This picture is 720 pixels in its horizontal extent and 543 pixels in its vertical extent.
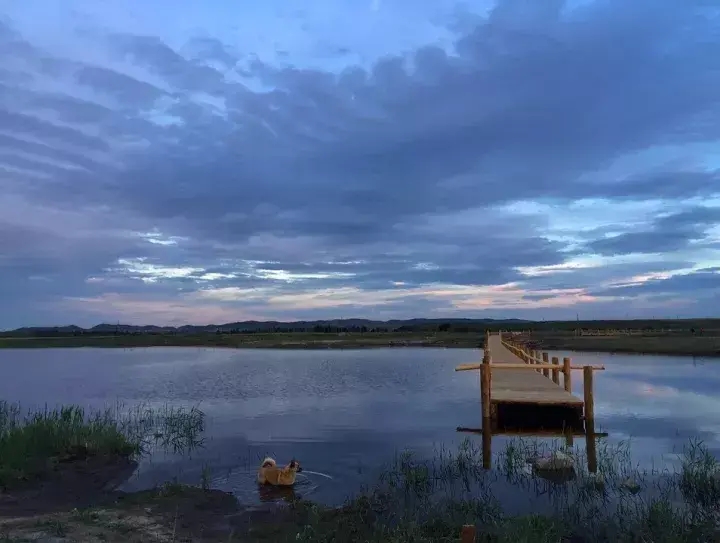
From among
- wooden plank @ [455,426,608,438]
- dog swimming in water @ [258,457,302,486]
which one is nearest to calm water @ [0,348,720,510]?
dog swimming in water @ [258,457,302,486]

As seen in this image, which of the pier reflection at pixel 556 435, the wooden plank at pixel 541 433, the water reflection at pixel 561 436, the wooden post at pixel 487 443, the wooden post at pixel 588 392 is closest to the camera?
the wooden post at pixel 487 443

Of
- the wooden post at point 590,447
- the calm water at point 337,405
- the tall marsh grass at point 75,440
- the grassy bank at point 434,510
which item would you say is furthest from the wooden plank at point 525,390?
the tall marsh grass at point 75,440

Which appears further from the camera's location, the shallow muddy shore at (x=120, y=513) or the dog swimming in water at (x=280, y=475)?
the dog swimming in water at (x=280, y=475)

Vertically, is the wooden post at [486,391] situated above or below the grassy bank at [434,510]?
above

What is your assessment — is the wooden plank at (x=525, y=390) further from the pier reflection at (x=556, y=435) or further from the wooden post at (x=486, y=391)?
the pier reflection at (x=556, y=435)

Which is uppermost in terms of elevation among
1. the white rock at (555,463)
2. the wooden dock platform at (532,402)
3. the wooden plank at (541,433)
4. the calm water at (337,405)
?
the wooden dock platform at (532,402)

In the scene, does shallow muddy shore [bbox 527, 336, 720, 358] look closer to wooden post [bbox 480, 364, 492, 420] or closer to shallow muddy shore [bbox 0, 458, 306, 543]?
wooden post [bbox 480, 364, 492, 420]

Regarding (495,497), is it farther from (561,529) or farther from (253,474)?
(253,474)

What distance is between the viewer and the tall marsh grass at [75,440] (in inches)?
593

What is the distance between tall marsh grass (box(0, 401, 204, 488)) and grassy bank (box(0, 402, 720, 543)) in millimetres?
89

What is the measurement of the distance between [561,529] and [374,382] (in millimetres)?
29355

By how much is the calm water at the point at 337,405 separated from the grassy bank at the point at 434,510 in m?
1.38

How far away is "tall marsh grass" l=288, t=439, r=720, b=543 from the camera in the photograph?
10266 mm

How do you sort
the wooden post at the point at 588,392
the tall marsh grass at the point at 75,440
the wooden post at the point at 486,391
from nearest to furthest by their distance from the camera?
1. the tall marsh grass at the point at 75,440
2. the wooden post at the point at 588,392
3. the wooden post at the point at 486,391
